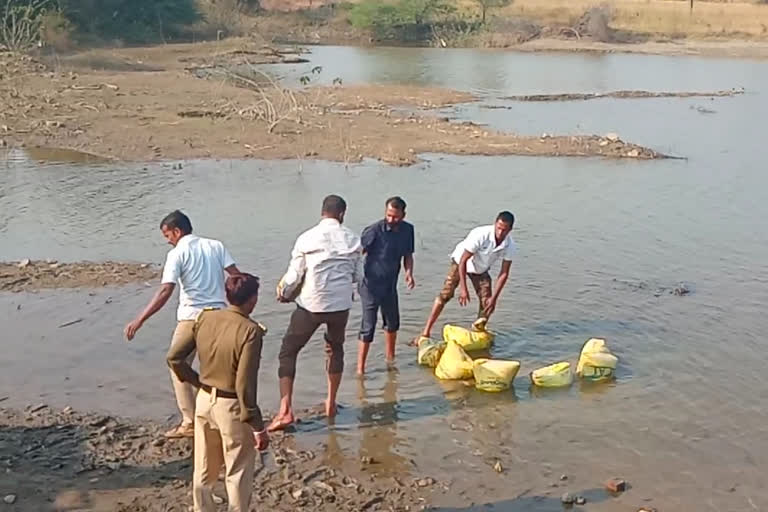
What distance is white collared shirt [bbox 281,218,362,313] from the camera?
289 inches

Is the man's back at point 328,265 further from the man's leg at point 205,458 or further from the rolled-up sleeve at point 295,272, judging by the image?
the man's leg at point 205,458

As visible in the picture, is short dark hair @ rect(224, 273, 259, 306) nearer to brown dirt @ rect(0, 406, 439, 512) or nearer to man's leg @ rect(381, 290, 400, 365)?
brown dirt @ rect(0, 406, 439, 512)

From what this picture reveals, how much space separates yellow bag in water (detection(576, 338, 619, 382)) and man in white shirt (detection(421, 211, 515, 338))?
1.09m

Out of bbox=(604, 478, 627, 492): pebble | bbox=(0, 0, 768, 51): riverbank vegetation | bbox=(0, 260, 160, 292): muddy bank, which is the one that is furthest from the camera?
bbox=(0, 0, 768, 51): riverbank vegetation

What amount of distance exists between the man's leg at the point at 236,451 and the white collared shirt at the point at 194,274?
153 centimetres

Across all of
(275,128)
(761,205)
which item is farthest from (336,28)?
(761,205)

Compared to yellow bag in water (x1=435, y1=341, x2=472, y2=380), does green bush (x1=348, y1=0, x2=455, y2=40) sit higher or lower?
higher

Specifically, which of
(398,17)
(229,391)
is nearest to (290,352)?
(229,391)

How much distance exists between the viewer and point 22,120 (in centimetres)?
2322

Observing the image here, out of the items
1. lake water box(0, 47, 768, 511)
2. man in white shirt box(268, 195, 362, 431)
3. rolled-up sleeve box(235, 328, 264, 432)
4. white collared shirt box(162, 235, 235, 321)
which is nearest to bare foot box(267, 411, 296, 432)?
man in white shirt box(268, 195, 362, 431)

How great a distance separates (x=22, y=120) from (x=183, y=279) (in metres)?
18.2

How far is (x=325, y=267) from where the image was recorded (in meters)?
7.36

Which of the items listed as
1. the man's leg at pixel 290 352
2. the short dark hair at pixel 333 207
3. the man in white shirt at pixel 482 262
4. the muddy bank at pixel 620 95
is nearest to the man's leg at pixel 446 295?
the man in white shirt at pixel 482 262

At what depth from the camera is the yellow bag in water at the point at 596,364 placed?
9047mm
